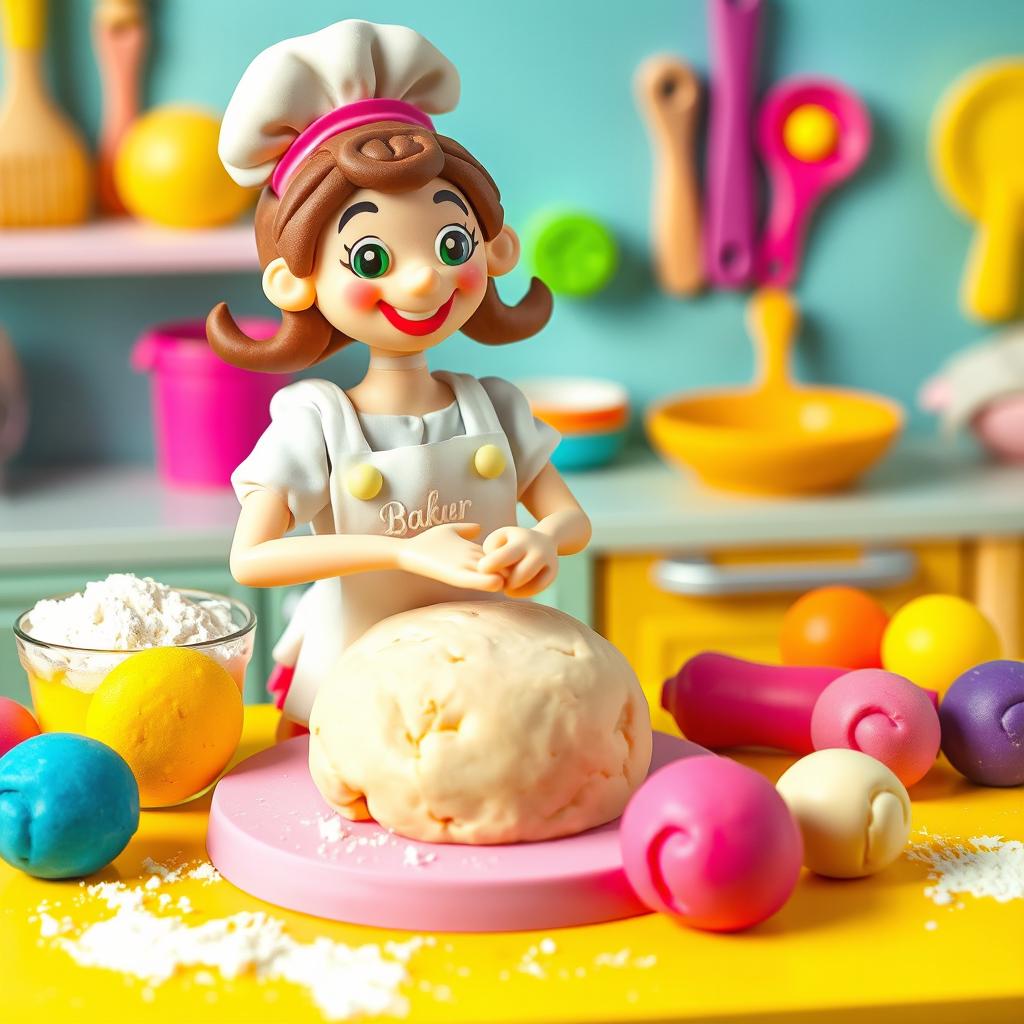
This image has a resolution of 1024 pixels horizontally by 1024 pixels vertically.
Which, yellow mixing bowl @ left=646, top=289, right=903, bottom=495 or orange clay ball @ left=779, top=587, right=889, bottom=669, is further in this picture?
yellow mixing bowl @ left=646, top=289, right=903, bottom=495

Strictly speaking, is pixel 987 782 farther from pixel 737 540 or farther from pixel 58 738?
pixel 737 540

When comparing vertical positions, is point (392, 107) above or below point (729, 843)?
above

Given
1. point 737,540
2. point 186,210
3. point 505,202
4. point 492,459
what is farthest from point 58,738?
point 505,202

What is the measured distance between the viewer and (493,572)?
2.76 ft

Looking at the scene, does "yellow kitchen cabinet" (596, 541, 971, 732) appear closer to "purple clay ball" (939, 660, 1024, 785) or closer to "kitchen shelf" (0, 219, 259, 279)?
"kitchen shelf" (0, 219, 259, 279)

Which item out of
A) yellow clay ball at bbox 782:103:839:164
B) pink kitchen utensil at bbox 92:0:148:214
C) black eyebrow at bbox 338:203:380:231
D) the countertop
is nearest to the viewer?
black eyebrow at bbox 338:203:380:231

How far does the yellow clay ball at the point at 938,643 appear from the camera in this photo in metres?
1.07

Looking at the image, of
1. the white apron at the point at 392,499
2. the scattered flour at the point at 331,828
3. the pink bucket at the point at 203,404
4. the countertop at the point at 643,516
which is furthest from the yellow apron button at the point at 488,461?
the pink bucket at the point at 203,404

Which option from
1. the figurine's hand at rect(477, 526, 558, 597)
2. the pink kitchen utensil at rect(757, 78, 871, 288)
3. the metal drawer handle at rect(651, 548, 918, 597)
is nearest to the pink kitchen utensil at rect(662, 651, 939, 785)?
the figurine's hand at rect(477, 526, 558, 597)

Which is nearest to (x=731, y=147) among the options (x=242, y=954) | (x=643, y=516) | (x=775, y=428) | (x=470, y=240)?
(x=775, y=428)

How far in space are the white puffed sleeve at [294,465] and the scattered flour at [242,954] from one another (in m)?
0.25

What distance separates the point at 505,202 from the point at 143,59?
55 centimetres

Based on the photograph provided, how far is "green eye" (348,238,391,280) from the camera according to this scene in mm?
914

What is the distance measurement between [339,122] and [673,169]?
4.52ft
